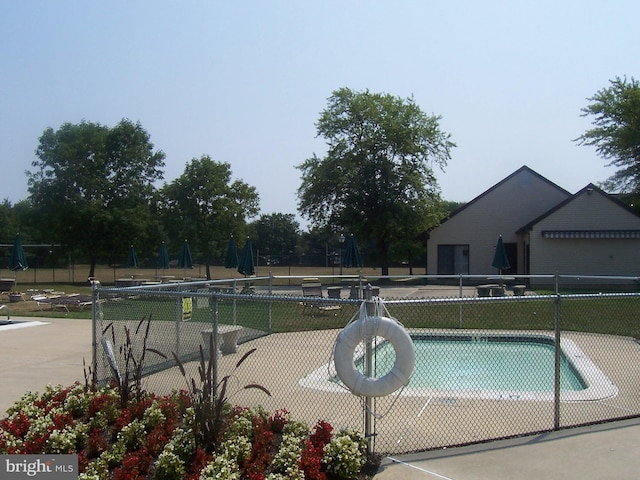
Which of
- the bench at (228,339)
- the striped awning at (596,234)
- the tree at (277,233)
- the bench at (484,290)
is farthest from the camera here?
the tree at (277,233)

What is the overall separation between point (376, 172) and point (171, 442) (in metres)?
35.4

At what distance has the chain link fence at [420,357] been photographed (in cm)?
691

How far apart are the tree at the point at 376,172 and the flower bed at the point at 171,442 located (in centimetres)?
3261

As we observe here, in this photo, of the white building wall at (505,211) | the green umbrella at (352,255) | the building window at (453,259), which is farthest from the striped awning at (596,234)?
the green umbrella at (352,255)

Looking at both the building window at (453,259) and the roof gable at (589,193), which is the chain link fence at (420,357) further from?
the building window at (453,259)

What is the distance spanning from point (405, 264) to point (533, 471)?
2206 inches

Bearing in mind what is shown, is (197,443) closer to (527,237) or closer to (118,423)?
(118,423)

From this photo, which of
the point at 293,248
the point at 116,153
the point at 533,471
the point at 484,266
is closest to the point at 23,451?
the point at 533,471

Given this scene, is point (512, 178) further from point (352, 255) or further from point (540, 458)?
point (540, 458)

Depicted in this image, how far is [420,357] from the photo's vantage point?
12.3 metres

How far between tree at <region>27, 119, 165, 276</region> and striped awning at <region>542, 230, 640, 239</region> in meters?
25.8

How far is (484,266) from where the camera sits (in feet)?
124

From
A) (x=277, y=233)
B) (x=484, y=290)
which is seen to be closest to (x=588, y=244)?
(x=484, y=290)

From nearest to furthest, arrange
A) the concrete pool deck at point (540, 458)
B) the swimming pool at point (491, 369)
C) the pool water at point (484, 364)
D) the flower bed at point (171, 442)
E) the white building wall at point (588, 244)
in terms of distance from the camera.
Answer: the flower bed at point (171, 442)
the concrete pool deck at point (540, 458)
the swimming pool at point (491, 369)
the pool water at point (484, 364)
the white building wall at point (588, 244)
